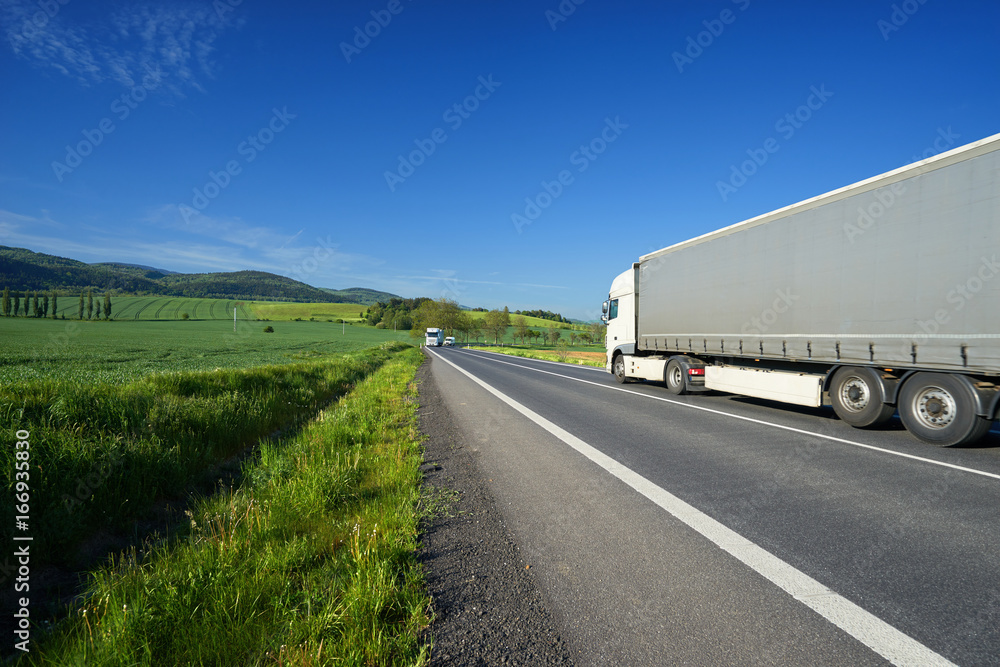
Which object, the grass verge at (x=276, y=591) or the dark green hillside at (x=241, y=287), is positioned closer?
the grass verge at (x=276, y=591)

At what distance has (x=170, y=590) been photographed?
2.58 m

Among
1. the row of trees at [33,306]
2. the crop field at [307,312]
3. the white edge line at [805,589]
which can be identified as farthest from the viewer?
the crop field at [307,312]

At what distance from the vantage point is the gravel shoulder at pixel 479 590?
6.71 feet

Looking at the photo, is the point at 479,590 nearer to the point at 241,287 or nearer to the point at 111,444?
the point at 111,444

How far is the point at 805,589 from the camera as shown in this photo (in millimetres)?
2533

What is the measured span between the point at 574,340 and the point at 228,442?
87.6m

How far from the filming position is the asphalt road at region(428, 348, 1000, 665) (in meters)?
2.12

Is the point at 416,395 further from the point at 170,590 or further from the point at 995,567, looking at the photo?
the point at 995,567

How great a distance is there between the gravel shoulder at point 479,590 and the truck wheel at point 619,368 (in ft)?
35.8

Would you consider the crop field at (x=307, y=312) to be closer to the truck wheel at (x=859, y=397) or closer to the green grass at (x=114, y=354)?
the green grass at (x=114, y=354)

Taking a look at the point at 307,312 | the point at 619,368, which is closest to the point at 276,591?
the point at 619,368

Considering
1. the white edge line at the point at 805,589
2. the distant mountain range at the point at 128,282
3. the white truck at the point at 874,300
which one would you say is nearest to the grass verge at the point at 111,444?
the white edge line at the point at 805,589

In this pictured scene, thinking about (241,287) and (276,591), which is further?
(241,287)

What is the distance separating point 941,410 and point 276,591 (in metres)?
8.23
